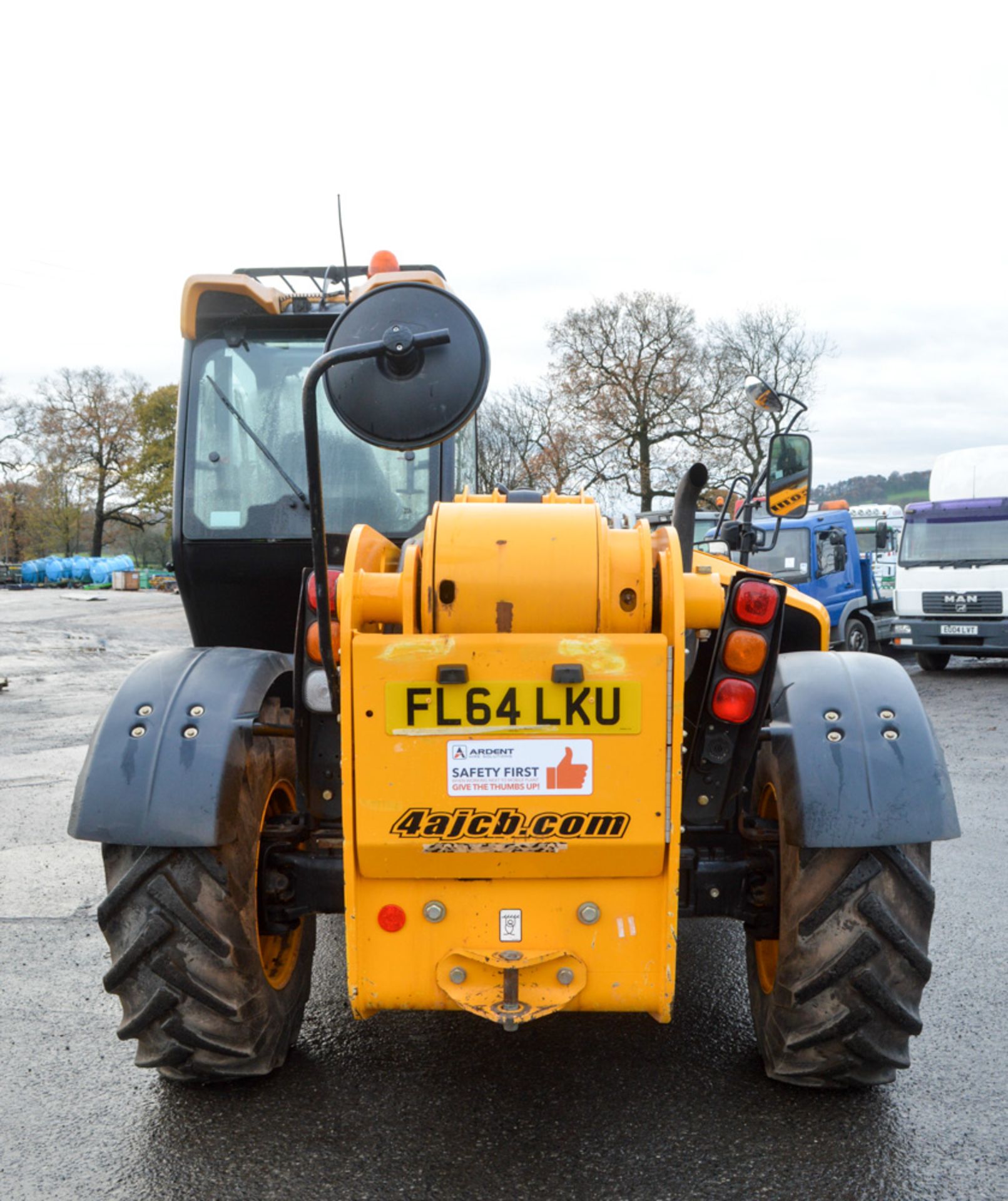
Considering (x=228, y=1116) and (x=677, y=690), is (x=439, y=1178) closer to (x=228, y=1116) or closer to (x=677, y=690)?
(x=228, y=1116)

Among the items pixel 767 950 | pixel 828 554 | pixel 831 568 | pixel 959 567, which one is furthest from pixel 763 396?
pixel 959 567

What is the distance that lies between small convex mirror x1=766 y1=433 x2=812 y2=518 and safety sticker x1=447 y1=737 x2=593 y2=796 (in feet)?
6.51

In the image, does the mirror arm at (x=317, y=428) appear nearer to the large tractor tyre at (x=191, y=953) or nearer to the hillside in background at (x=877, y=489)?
the large tractor tyre at (x=191, y=953)

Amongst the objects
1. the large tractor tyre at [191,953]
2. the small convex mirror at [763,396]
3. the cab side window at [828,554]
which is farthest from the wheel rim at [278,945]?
the cab side window at [828,554]

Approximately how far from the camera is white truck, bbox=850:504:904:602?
668 inches

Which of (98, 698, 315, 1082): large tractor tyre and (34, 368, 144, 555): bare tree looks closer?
(98, 698, 315, 1082): large tractor tyre

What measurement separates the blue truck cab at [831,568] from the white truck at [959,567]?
595mm

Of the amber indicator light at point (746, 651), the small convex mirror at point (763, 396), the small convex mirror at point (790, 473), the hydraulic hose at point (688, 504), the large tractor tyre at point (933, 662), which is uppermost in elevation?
the small convex mirror at point (763, 396)

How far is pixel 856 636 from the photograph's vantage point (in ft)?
53.2

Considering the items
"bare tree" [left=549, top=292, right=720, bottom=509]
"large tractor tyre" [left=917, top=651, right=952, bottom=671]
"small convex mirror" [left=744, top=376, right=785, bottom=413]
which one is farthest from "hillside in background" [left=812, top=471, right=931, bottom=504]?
"small convex mirror" [left=744, top=376, right=785, bottom=413]

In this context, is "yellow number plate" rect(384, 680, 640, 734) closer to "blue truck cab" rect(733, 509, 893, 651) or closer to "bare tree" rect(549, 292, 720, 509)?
"blue truck cab" rect(733, 509, 893, 651)

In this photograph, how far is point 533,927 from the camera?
273cm

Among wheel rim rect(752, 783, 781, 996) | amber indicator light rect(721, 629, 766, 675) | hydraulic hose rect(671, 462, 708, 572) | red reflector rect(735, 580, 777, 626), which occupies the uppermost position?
hydraulic hose rect(671, 462, 708, 572)

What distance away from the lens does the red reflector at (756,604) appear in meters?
2.79
